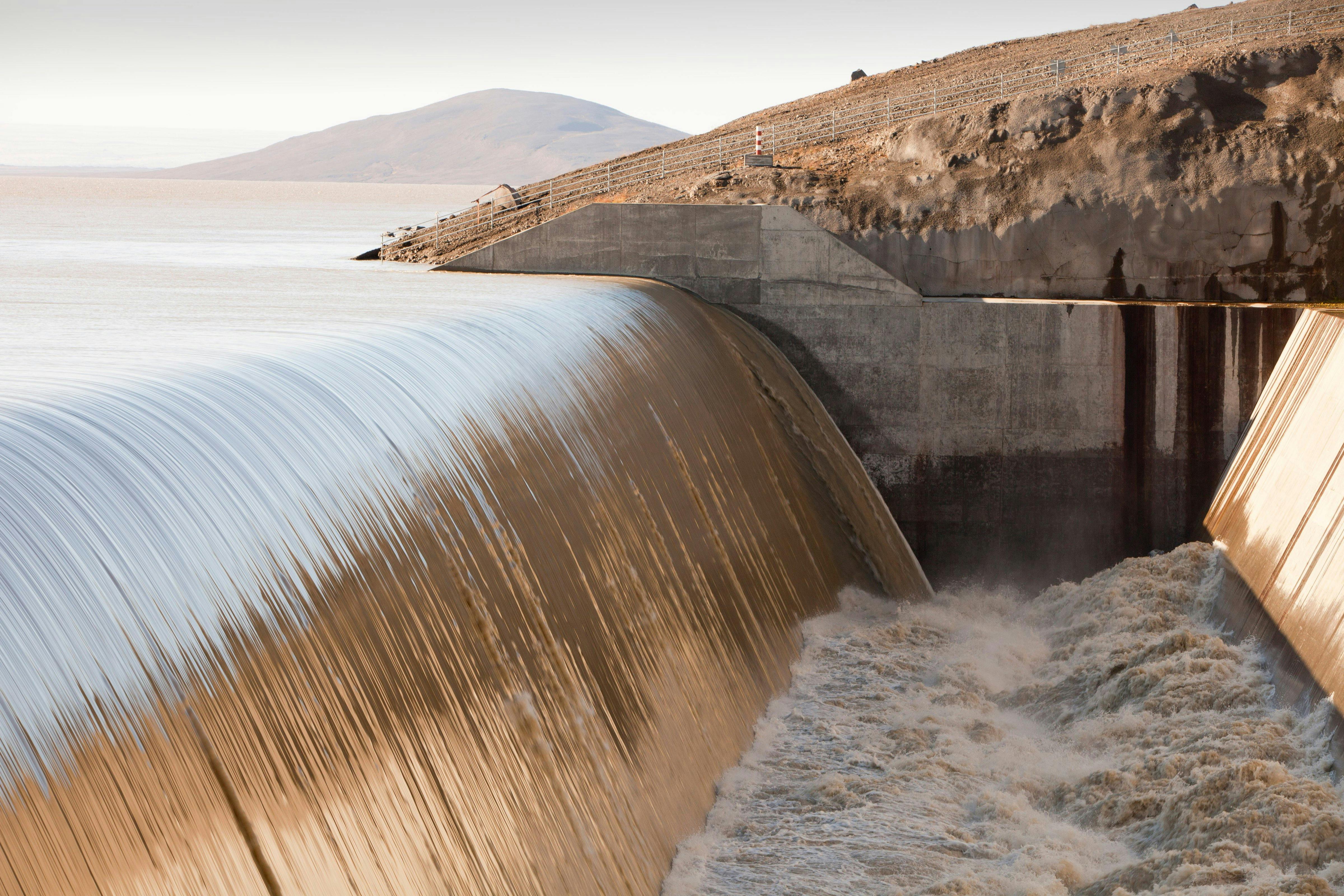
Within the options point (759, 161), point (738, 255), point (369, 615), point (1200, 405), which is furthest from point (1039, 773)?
point (759, 161)

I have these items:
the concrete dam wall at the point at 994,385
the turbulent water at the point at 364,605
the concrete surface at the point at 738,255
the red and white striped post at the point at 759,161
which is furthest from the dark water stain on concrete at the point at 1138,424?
the red and white striped post at the point at 759,161

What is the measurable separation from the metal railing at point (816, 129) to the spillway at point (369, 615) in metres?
9.96

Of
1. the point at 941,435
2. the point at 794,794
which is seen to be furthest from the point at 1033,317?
the point at 794,794

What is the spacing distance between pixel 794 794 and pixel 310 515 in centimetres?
534

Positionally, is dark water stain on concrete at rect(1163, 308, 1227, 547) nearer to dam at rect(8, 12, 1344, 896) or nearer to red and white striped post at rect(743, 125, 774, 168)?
dam at rect(8, 12, 1344, 896)

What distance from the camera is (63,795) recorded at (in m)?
4.30

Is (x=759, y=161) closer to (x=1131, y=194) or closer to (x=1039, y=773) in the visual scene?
(x=1131, y=194)

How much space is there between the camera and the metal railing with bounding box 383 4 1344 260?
854 inches

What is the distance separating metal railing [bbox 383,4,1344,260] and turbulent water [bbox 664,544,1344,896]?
10.2 metres

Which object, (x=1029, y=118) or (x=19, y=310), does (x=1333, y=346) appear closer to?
(x=1029, y=118)

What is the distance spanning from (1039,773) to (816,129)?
1595 cm

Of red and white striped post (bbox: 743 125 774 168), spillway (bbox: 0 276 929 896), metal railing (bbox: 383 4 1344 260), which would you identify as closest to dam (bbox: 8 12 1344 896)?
spillway (bbox: 0 276 929 896)

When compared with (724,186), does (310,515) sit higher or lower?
lower

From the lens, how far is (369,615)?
650 cm
